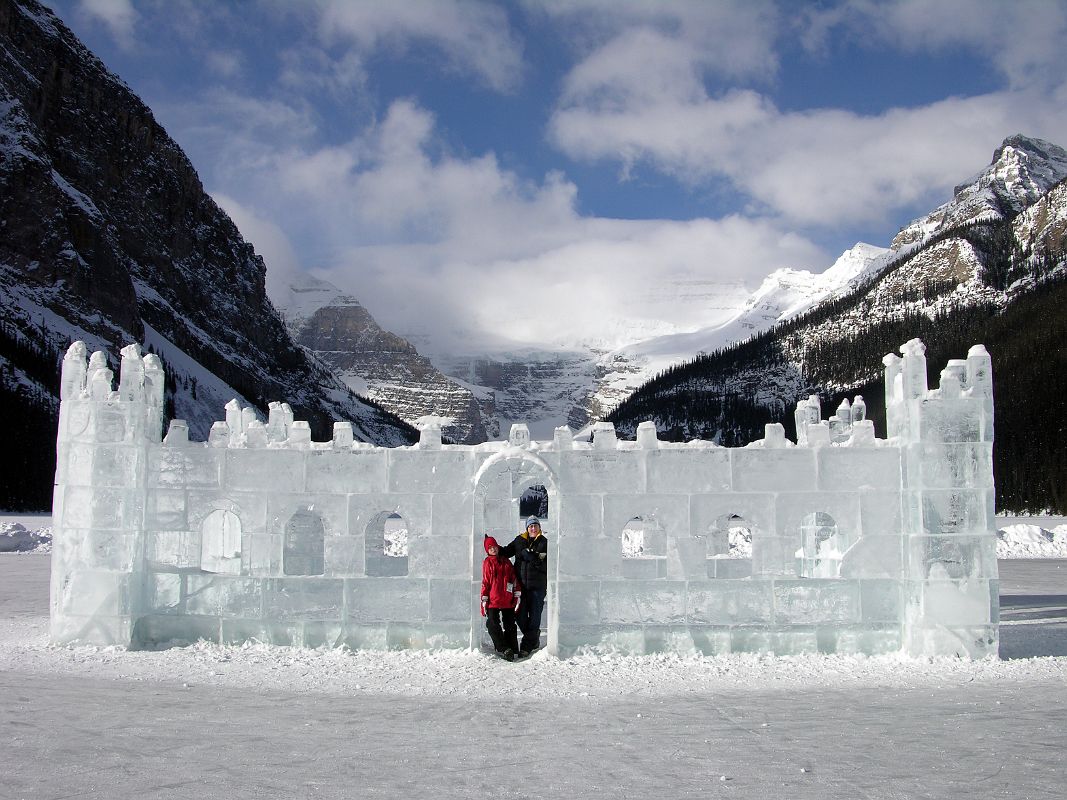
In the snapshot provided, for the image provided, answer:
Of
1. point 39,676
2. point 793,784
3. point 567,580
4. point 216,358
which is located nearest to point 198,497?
point 39,676

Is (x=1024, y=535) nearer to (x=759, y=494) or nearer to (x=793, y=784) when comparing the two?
(x=759, y=494)

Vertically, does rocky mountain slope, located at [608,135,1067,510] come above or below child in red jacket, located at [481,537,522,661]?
above

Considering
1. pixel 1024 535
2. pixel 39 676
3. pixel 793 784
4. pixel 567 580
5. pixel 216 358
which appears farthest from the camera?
pixel 216 358

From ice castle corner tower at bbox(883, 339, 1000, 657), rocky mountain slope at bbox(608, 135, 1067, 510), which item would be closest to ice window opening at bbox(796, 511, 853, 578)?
ice castle corner tower at bbox(883, 339, 1000, 657)

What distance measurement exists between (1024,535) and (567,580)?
34.2m

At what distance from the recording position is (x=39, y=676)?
41.7ft

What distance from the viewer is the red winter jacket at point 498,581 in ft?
44.9

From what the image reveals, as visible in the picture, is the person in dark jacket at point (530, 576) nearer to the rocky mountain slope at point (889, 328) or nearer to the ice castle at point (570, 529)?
the ice castle at point (570, 529)

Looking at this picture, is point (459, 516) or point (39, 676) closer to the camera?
point (39, 676)

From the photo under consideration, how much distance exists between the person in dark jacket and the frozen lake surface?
50 centimetres

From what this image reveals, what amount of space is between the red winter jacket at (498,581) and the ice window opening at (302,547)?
5.39 meters

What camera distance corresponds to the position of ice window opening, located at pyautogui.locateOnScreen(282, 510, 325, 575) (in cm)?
1797

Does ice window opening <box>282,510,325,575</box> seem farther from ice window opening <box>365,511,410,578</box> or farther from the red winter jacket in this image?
the red winter jacket

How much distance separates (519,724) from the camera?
10.6m
